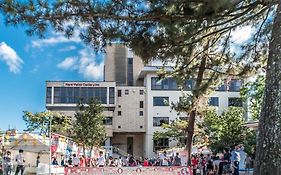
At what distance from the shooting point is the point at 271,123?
7.50 metres

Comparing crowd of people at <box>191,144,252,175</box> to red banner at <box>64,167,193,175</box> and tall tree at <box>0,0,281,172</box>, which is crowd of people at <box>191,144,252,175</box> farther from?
tall tree at <box>0,0,281,172</box>

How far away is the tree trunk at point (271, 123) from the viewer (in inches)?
290

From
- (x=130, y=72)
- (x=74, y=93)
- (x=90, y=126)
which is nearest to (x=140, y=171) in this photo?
(x=90, y=126)

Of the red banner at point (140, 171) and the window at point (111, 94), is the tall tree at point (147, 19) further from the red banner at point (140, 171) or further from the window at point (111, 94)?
the window at point (111, 94)

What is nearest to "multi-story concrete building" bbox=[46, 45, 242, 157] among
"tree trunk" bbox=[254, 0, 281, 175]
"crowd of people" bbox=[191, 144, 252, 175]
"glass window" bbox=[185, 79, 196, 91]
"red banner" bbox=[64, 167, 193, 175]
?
"crowd of people" bbox=[191, 144, 252, 175]

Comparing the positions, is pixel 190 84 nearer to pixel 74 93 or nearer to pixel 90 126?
pixel 90 126

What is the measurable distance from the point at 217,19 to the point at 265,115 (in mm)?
2703

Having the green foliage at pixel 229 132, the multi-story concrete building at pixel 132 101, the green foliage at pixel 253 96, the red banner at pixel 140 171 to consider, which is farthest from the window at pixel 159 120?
the red banner at pixel 140 171

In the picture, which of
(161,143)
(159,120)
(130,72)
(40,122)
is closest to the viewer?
(40,122)

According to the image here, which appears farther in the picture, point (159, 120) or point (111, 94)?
point (111, 94)

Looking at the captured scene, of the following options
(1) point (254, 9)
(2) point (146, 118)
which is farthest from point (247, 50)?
(2) point (146, 118)

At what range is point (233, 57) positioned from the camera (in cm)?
1370

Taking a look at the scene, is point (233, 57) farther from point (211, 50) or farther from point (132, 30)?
point (132, 30)

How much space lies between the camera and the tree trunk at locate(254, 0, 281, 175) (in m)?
7.36
